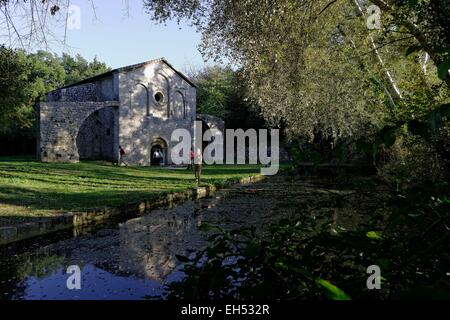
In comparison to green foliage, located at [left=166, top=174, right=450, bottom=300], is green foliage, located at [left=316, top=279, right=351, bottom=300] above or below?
above

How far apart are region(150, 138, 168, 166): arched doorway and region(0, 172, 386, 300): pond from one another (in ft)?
73.8

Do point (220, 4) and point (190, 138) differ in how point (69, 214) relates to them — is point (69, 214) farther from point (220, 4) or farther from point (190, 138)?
point (190, 138)

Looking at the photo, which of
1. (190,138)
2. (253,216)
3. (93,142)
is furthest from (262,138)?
(253,216)

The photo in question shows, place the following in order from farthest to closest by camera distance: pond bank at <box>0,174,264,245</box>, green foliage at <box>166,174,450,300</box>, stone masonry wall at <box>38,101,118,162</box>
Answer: stone masonry wall at <box>38,101,118,162</box>
pond bank at <box>0,174,264,245</box>
green foliage at <box>166,174,450,300</box>

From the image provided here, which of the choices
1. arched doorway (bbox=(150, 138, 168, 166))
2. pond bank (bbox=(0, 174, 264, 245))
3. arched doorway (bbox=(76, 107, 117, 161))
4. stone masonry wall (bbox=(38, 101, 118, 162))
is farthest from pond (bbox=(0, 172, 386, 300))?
arched doorway (bbox=(76, 107, 117, 161))

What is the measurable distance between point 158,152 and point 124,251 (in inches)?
1090

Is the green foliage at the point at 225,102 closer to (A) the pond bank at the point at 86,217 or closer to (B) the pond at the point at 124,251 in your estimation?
(A) the pond bank at the point at 86,217

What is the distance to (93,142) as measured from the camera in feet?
124

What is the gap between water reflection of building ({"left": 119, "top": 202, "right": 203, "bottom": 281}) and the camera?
656 centimetres

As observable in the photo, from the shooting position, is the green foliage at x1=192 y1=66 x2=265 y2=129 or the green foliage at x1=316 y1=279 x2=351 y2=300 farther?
the green foliage at x1=192 y1=66 x2=265 y2=129

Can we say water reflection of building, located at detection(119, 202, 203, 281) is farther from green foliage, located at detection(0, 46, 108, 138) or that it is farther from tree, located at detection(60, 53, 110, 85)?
tree, located at detection(60, 53, 110, 85)

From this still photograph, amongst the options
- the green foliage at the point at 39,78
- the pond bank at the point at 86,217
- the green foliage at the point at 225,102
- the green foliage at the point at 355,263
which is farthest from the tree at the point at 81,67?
the green foliage at the point at 355,263

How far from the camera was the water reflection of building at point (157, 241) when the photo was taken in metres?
6.56
